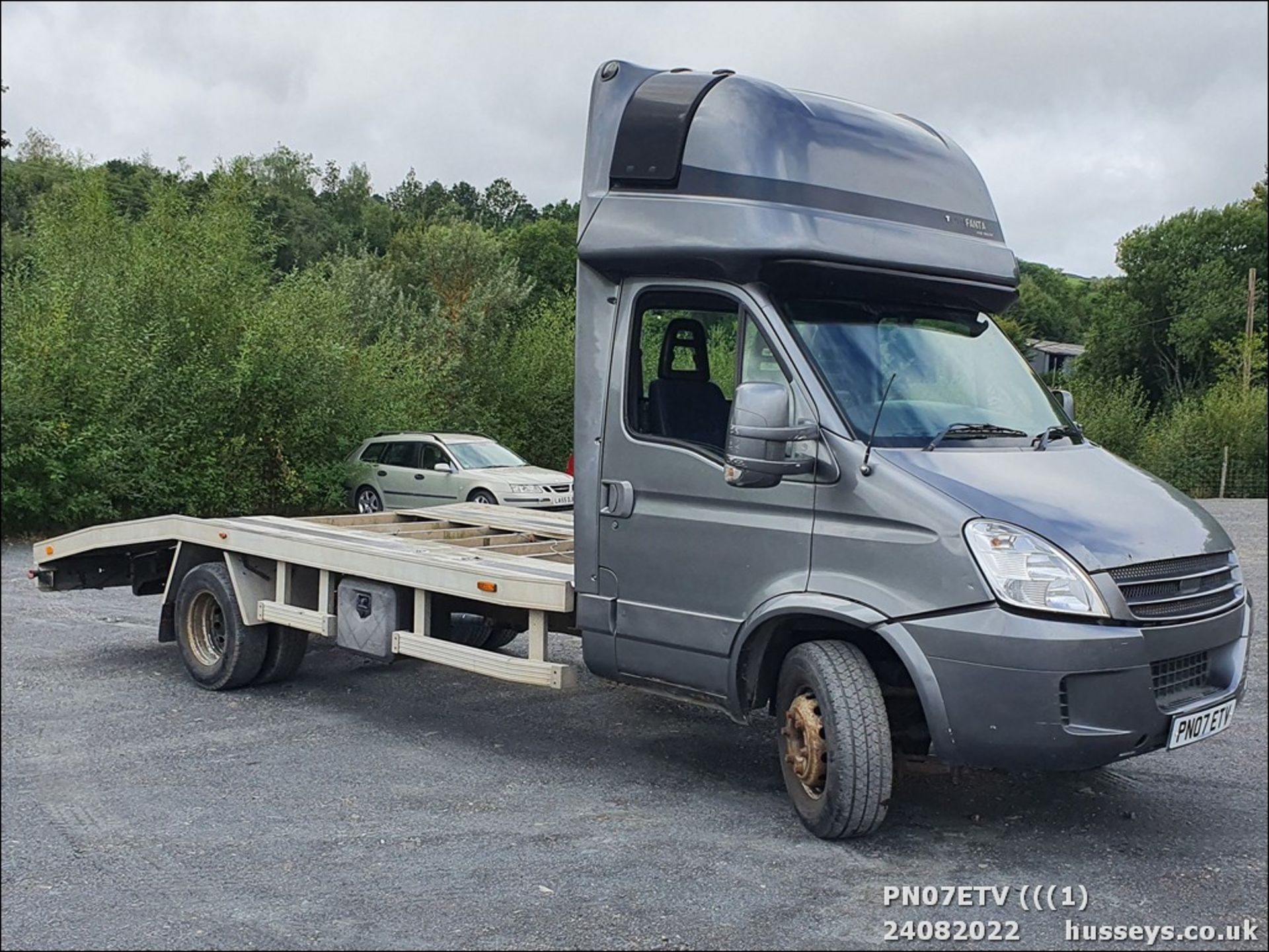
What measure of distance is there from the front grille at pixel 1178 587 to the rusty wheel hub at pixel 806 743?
1.31 m

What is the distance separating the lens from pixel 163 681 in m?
7.91

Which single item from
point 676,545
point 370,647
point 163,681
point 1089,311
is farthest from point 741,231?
point 1089,311

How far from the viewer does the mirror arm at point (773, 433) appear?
4.80 metres

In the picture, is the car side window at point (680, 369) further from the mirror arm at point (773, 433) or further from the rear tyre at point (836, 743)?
the rear tyre at point (836, 743)

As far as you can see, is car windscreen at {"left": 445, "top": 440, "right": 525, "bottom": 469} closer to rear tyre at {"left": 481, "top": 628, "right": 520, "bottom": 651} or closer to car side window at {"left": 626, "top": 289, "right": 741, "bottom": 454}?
rear tyre at {"left": 481, "top": 628, "right": 520, "bottom": 651}

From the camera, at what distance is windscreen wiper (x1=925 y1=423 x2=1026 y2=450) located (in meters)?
5.06

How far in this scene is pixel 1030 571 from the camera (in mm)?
4473

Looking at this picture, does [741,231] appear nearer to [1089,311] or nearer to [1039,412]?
[1039,412]

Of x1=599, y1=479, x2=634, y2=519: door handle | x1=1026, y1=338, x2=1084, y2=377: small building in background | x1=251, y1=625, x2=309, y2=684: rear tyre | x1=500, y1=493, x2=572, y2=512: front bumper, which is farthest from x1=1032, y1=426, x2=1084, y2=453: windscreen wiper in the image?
x1=500, y1=493, x2=572, y2=512: front bumper

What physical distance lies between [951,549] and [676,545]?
139 cm

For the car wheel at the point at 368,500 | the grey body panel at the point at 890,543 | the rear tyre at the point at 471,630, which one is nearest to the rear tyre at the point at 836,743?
the grey body panel at the point at 890,543

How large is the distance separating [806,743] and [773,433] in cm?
132

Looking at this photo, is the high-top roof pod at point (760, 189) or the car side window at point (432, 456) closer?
the high-top roof pod at point (760, 189)

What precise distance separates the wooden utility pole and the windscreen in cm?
2341
